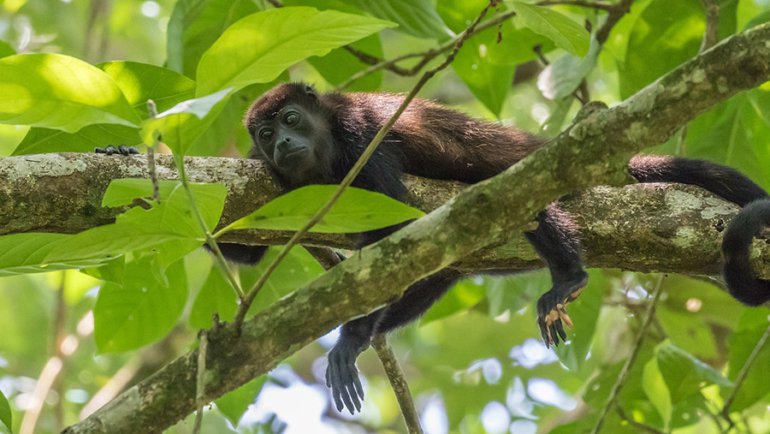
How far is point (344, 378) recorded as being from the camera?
3605 mm

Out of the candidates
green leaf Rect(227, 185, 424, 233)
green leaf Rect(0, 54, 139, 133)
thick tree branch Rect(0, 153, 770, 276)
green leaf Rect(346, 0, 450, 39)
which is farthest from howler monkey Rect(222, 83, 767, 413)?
green leaf Rect(0, 54, 139, 133)

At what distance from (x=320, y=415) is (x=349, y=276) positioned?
7332mm

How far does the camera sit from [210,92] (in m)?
2.13

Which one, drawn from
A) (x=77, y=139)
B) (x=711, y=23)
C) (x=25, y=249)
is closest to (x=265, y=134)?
(x=77, y=139)

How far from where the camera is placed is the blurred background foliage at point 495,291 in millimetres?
4113

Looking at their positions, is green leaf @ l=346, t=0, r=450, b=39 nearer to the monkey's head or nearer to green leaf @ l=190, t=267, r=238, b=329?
the monkey's head

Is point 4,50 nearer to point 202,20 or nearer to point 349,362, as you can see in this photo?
point 202,20

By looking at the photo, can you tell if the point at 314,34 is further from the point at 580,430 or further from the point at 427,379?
the point at 427,379

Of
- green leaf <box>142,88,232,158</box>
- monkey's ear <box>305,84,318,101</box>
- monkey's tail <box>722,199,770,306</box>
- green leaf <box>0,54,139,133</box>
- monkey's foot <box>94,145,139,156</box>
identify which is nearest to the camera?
green leaf <box>142,88,232,158</box>

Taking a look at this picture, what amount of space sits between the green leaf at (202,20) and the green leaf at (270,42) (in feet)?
5.93

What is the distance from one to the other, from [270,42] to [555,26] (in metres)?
1.43

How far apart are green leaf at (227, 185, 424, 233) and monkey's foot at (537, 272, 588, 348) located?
118cm

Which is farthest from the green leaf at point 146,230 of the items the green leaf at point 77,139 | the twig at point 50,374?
the twig at point 50,374

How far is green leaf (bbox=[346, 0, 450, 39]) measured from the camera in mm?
3895
